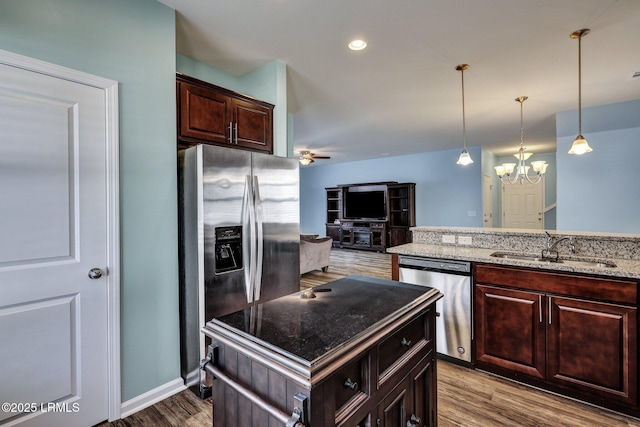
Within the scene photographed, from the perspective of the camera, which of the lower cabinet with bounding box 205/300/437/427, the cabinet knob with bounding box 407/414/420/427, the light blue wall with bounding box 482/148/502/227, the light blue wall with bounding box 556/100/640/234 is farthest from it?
the light blue wall with bounding box 482/148/502/227

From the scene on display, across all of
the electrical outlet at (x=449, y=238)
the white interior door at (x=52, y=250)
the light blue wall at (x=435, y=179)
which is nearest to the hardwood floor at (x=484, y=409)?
the white interior door at (x=52, y=250)

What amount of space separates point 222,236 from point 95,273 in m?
0.76

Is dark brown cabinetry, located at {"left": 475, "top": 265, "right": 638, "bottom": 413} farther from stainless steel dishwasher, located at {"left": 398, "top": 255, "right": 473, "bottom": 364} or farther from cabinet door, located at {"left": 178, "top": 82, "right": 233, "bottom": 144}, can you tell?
cabinet door, located at {"left": 178, "top": 82, "right": 233, "bottom": 144}

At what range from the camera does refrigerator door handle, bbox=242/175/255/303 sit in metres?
2.26

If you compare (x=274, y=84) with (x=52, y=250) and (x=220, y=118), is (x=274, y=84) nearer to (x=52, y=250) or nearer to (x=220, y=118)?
(x=220, y=118)

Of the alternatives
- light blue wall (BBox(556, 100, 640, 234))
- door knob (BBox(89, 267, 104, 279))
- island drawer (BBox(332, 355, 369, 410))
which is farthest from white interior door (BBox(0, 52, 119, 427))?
light blue wall (BBox(556, 100, 640, 234))

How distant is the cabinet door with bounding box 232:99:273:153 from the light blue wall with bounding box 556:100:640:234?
4.49 meters

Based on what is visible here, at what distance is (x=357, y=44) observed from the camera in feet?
8.59

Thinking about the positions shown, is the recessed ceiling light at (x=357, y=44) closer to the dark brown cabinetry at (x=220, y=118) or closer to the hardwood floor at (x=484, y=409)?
the dark brown cabinetry at (x=220, y=118)

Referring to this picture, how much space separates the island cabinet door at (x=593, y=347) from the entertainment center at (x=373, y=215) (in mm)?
5958

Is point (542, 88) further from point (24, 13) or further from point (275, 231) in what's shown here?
point (24, 13)

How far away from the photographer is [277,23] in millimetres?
2314

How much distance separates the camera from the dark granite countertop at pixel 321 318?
875mm

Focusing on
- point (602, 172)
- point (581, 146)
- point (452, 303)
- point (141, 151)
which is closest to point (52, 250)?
point (141, 151)
